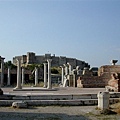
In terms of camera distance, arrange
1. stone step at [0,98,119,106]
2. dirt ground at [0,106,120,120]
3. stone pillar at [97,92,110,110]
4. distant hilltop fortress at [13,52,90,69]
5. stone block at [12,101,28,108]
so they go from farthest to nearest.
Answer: distant hilltop fortress at [13,52,90,69], stone step at [0,98,119,106], stone block at [12,101,28,108], stone pillar at [97,92,110,110], dirt ground at [0,106,120,120]

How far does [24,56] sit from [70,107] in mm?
99341

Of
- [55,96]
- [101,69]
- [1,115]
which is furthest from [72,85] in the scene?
[1,115]

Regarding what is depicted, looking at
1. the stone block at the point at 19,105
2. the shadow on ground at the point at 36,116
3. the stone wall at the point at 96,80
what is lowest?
the shadow on ground at the point at 36,116

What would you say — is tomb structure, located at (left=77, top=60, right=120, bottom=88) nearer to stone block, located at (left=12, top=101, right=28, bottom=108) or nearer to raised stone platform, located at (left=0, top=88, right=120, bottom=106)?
raised stone platform, located at (left=0, top=88, right=120, bottom=106)

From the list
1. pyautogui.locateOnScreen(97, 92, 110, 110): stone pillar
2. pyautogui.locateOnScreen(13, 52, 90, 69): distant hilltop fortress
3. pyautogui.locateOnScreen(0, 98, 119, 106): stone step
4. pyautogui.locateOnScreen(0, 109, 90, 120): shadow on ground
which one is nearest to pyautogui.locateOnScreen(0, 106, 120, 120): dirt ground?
pyautogui.locateOnScreen(0, 109, 90, 120): shadow on ground

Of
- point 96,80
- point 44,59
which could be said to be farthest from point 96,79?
point 44,59

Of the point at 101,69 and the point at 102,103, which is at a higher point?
the point at 101,69

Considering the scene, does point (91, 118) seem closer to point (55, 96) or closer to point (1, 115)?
point (1, 115)

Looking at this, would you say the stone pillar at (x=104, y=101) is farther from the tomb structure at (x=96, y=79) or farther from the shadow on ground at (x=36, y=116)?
the tomb structure at (x=96, y=79)

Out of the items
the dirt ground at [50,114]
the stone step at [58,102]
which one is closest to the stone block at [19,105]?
the dirt ground at [50,114]

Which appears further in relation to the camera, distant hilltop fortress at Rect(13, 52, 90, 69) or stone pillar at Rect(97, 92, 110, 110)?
distant hilltop fortress at Rect(13, 52, 90, 69)

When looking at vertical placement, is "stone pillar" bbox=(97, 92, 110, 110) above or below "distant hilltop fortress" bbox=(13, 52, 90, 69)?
below

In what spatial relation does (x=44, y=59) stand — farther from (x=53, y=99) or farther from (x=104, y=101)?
(x=104, y=101)

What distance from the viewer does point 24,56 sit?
11350 centimetres
